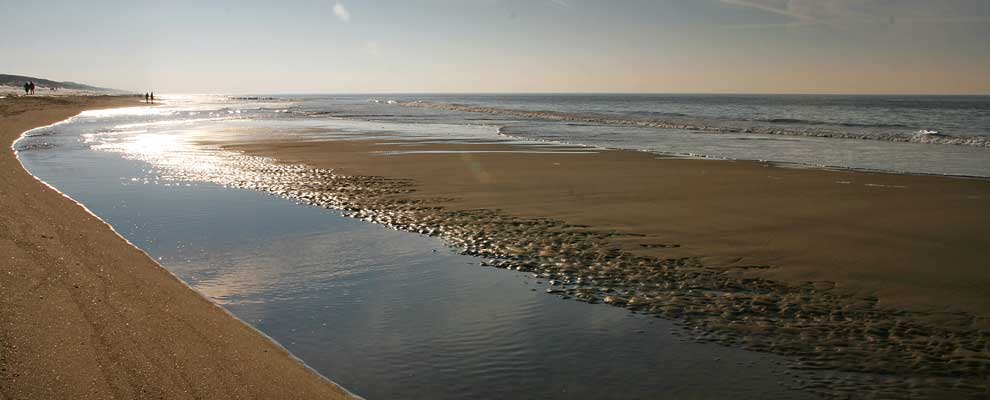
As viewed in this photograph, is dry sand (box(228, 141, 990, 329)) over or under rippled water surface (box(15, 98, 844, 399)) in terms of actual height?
over

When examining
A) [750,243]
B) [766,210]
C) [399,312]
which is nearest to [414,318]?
[399,312]

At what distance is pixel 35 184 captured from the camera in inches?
489

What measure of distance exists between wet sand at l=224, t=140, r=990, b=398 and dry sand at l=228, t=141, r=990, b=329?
0.14 feet

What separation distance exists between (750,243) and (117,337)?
7841 millimetres

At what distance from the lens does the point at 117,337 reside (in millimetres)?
4734

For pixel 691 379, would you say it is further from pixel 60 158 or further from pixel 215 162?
pixel 60 158

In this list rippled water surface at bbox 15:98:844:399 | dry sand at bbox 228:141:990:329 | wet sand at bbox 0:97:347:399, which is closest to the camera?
wet sand at bbox 0:97:347:399

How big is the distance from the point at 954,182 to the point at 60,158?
23955mm

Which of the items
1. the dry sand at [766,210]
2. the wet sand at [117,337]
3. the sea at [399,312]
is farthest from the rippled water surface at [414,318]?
the dry sand at [766,210]

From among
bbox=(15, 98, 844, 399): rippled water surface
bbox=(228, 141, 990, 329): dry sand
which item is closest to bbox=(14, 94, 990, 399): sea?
bbox=(15, 98, 844, 399): rippled water surface

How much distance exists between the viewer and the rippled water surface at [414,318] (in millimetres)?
4879

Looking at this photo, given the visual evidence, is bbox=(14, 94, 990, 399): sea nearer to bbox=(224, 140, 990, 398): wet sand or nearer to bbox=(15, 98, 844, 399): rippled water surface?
bbox=(15, 98, 844, 399): rippled water surface

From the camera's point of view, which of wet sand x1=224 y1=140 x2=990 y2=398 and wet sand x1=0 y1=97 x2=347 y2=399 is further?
wet sand x1=224 y1=140 x2=990 y2=398

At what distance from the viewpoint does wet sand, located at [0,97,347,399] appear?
3.98 metres
